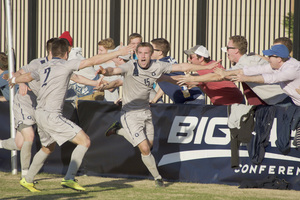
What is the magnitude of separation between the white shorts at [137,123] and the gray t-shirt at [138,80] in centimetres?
9

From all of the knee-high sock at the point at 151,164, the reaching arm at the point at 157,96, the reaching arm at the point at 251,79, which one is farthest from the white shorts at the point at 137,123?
the reaching arm at the point at 251,79

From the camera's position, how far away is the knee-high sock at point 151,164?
30.8 ft

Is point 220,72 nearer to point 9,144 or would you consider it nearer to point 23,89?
point 23,89

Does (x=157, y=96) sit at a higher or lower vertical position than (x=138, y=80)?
lower

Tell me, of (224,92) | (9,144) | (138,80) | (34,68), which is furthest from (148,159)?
(9,144)

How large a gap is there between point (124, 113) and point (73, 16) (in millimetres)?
6397

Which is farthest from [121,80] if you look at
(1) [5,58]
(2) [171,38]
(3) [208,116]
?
(2) [171,38]

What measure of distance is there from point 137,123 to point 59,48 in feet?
5.04

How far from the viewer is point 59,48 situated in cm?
904

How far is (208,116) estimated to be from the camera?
32.1 feet

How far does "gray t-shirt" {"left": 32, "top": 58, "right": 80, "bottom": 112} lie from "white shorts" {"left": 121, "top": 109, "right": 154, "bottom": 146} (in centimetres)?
103

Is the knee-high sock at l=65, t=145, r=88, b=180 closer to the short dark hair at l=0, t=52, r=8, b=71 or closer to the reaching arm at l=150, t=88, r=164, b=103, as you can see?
the reaching arm at l=150, t=88, r=164, b=103

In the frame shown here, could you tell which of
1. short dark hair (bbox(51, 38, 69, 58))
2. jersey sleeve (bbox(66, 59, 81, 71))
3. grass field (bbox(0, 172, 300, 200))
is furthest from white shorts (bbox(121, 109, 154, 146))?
short dark hair (bbox(51, 38, 69, 58))

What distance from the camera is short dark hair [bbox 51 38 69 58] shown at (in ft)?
29.7
